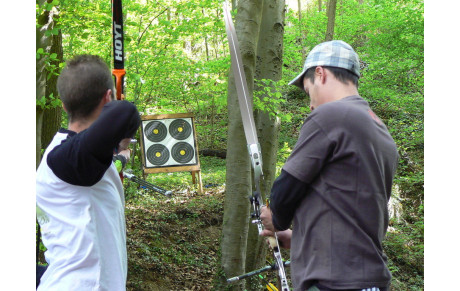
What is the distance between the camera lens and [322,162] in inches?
62.8

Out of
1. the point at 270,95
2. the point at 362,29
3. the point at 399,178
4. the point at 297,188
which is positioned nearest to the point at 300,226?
the point at 297,188

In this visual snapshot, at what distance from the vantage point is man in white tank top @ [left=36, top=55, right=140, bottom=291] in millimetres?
1571

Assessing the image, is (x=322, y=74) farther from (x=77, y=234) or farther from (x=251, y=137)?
(x=77, y=234)

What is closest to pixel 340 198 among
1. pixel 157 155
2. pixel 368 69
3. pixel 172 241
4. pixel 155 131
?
pixel 172 241

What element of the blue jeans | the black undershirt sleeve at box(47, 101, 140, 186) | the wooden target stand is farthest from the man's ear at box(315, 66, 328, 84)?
the wooden target stand

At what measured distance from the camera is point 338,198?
5.18 feet

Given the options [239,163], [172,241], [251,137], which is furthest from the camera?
[172,241]

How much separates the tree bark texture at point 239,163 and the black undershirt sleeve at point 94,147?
3028 millimetres

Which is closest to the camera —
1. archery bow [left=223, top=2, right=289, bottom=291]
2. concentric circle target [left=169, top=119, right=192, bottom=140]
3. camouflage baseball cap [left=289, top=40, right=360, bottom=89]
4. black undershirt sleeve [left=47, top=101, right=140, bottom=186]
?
black undershirt sleeve [left=47, top=101, right=140, bottom=186]

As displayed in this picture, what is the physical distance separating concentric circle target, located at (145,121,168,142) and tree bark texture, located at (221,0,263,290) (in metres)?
5.28

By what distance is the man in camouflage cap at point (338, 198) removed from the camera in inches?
61.4

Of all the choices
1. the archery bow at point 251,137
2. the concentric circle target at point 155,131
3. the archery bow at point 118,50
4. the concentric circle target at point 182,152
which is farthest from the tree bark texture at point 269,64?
the concentric circle target at point 155,131

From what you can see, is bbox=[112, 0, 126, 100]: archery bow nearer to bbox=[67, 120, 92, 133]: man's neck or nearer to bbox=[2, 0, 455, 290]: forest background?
bbox=[67, 120, 92, 133]: man's neck

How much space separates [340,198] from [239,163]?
3087 millimetres
